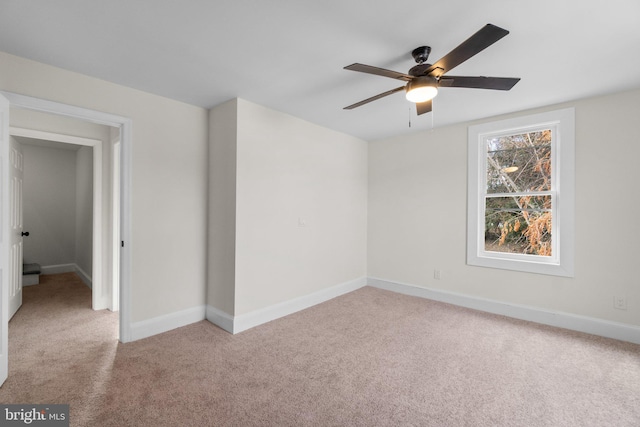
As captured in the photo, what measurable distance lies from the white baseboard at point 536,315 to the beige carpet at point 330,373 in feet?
0.48

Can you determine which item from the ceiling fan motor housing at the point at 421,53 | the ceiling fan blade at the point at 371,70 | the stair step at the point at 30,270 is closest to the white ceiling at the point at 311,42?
the ceiling fan motor housing at the point at 421,53

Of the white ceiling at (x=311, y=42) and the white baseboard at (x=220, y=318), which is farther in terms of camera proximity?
the white baseboard at (x=220, y=318)

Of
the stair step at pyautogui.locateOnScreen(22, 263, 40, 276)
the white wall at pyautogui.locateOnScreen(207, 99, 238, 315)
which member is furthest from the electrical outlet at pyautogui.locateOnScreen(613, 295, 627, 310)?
the stair step at pyautogui.locateOnScreen(22, 263, 40, 276)

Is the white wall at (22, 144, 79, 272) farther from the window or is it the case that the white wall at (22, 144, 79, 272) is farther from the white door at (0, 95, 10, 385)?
the window

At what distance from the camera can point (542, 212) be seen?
3.37 meters

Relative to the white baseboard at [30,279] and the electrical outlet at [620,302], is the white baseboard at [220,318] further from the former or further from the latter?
the electrical outlet at [620,302]

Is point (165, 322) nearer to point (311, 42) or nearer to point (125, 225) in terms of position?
point (125, 225)

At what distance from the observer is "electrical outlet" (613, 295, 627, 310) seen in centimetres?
283

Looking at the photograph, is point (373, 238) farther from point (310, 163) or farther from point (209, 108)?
point (209, 108)

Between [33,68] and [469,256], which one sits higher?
[33,68]

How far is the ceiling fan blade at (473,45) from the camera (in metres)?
1.43

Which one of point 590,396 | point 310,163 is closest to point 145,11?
point 310,163

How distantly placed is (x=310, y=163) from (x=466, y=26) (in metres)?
2.32

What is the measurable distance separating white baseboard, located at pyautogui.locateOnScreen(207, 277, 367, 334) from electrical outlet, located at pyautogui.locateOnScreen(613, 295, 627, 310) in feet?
9.89
